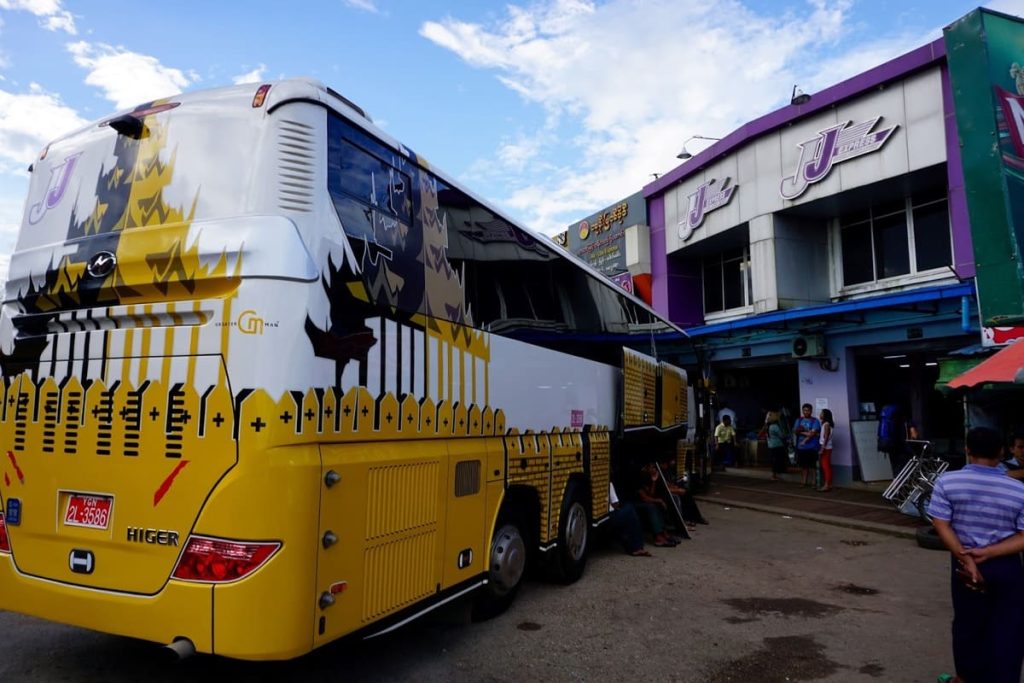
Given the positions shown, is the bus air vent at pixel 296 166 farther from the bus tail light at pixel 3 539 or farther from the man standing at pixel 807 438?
the man standing at pixel 807 438

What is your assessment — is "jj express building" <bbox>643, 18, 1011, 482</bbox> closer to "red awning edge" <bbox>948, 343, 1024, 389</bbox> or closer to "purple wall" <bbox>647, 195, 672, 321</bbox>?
"purple wall" <bbox>647, 195, 672, 321</bbox>

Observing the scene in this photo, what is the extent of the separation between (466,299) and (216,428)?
2.18 metres

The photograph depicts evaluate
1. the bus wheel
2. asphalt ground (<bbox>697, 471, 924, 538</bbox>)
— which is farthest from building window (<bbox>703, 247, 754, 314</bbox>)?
the bus wheel

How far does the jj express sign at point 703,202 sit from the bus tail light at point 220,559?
1623 cm

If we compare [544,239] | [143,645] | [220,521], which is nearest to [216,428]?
[220,521]

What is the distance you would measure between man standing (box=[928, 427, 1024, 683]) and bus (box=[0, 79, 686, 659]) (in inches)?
122

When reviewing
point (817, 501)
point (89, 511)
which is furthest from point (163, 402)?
point (817, 501)

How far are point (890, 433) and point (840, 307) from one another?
3194 mm

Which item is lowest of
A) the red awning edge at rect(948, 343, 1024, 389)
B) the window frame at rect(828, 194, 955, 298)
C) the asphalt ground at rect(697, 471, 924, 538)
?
the asphalt ground at rect(697, 471, 924, 538)

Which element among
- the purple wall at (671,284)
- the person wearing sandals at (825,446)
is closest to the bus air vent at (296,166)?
the person wearing sandals at (825,446)

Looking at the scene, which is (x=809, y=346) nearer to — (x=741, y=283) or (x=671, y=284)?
(x=741, y=283)

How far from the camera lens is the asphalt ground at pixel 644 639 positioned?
4531 mm

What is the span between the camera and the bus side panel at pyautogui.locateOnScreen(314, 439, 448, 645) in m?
3.59

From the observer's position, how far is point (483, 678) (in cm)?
445
